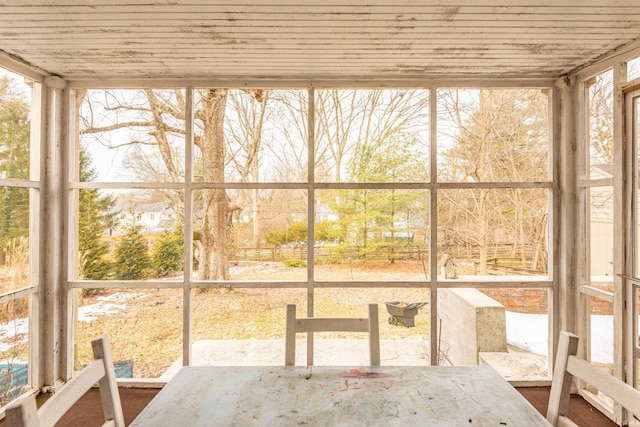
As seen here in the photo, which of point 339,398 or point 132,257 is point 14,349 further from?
point 339,398

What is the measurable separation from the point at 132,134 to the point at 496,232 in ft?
11.7

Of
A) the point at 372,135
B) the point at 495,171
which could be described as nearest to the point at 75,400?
the point at 372,135

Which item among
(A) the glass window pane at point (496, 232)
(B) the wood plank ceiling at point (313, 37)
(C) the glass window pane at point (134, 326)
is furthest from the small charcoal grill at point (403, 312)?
(B) the wood plank ceiling at point (313, 37)

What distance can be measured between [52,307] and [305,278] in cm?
228

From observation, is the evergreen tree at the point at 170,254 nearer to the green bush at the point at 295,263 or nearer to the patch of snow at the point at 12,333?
the green bush at the point at 295,263

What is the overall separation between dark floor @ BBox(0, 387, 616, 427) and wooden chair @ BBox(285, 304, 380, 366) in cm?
175

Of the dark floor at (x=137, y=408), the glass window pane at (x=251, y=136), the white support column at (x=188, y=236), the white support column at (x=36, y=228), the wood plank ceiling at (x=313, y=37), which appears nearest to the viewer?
the wood plank ceiling at (x=313, y=37)

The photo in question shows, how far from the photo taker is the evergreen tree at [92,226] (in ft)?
11.0

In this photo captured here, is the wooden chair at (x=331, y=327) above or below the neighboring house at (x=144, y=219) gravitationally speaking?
below

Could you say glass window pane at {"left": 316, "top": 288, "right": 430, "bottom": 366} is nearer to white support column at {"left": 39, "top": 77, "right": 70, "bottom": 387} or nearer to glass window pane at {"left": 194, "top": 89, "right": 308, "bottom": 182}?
glass window pane at {"left": 194, "top": 89, "right": 308, "bottom": 182}

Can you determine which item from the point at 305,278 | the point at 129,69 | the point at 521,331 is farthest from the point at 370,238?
the point at 129,69

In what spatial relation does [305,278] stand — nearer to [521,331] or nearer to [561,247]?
[521,331]

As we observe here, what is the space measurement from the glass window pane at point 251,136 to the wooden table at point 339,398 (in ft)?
6.38

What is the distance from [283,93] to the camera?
3402 millimetres
